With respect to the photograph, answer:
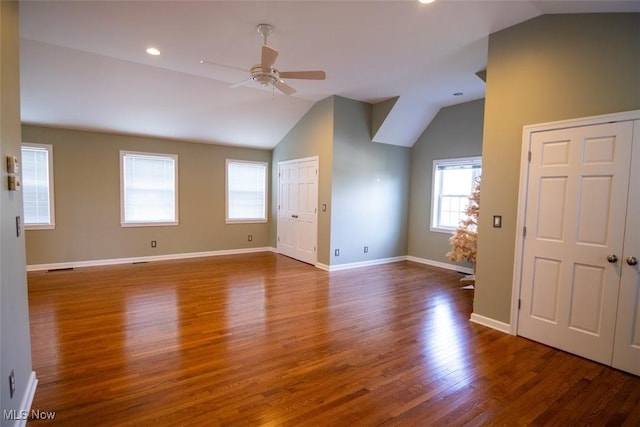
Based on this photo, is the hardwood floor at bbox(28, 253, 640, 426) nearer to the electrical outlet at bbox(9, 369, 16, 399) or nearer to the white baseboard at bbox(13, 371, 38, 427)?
the white baseboard at bbox(13, 371, 38, 427)

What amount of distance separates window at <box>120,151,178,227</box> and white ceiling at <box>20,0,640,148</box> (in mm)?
555

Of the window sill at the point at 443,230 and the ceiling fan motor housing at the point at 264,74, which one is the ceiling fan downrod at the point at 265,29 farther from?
the window sill at the point at 443,230

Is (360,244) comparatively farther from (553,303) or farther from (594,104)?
(594,104)

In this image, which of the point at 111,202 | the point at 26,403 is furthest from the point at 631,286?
the point at 111,202

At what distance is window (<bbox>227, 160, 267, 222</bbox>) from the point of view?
7.12 metres

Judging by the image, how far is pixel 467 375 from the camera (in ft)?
8.10

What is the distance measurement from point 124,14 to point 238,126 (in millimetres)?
3321

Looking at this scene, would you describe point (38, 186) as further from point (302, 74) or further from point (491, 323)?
point (491, 323)

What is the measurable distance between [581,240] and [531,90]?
4.89ft

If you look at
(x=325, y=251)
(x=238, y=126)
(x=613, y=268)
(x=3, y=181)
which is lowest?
(x=325, y=251)

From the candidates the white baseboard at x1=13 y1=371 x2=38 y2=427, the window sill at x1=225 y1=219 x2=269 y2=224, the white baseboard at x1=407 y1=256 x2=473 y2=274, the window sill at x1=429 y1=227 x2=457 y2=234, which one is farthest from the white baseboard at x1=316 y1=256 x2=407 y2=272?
the white baseboard at x1=13 y1=371 x2=38 y2=427

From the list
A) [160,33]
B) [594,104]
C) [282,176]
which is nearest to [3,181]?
[160,33]

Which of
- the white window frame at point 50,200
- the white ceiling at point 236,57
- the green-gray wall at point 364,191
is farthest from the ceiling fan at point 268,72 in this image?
the white window frame at point 50,200

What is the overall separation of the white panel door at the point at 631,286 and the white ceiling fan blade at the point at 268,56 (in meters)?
3.00
